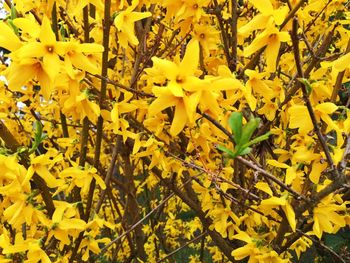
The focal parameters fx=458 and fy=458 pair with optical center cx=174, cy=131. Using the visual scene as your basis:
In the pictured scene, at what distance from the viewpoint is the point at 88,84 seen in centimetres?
172

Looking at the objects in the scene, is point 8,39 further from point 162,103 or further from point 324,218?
point 324,218

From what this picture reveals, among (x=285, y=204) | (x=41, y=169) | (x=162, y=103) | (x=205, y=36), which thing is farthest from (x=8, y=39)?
(x=285, y=204)

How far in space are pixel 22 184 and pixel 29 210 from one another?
0.13 m

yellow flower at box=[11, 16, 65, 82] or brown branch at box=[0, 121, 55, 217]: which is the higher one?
yellow flower at box=[11, 16, 65, 82]

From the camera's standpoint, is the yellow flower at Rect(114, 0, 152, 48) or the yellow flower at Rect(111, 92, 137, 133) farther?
the yellow flower at Rect(111, 92, 137, 133)

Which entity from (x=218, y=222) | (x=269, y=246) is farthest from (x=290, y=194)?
(x=218, y=222)

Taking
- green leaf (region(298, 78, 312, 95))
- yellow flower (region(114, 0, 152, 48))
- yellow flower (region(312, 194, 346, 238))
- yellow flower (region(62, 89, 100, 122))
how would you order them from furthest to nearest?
yellow flower (region(312, 194, 346, 238)), yellow flower (region(62, 89, 100, 122)), yellow flower (region(114, 0, 152, 48)), green leaf (region(298, 78, 312, 95))

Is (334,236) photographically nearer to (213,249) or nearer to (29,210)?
(213,249)

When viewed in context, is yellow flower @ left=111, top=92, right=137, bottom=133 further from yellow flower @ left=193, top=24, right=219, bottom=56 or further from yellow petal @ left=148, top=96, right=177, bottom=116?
yellow petal @ left=148, top=96, right=177, bottom=116

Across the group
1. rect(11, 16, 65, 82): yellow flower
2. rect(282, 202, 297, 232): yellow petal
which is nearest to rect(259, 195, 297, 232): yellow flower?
rect(282, 202, 297, 232): yellow petal

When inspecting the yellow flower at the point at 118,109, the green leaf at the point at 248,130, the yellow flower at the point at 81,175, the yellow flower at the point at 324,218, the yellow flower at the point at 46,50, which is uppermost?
the yellow flower at the point at 46,50

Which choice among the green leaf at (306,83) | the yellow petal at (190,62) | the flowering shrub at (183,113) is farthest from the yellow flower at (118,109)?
the green leaf at (306,83)

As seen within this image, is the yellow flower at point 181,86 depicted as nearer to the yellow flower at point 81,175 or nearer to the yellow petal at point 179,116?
the yellow petal at point 179,116

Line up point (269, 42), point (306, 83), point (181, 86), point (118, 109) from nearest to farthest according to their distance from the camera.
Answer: point (181, 86), point (306, 83), point (269, 42), point (118, 109)
